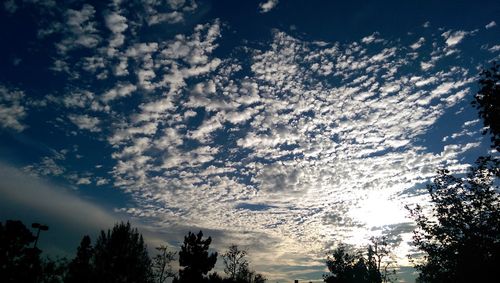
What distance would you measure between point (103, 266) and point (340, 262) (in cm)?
5447

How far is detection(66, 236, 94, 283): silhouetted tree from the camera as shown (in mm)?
43562

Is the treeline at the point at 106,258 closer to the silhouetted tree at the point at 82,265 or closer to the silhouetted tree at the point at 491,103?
the silhouetted tree at the point at 82,265

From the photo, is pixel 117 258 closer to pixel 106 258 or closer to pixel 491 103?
pixel 106 258

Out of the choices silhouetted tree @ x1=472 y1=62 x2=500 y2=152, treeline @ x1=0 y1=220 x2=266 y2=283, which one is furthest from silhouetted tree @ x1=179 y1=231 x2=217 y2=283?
silhouetted tree @ x1=472 y1=62 x2=500 y2=152

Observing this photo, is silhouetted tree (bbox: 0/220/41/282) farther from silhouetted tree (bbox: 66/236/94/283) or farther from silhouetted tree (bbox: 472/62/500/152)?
silhouetted tree (bbox: 472/62/500/152)

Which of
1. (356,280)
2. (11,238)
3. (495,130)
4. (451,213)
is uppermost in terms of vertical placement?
(495,130)

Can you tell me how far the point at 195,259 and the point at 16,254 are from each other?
22.8 m

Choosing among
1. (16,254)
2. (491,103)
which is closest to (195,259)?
(16,254)

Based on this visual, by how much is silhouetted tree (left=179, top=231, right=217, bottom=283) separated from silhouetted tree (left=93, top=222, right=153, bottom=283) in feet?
33.5

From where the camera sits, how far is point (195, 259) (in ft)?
124

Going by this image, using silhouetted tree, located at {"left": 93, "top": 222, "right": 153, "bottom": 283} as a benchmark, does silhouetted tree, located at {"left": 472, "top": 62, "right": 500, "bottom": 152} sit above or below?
above

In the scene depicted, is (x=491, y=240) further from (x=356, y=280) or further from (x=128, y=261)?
(x=356, y=280)

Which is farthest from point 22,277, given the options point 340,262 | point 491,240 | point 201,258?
point 340,262

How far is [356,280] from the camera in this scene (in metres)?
72.4
